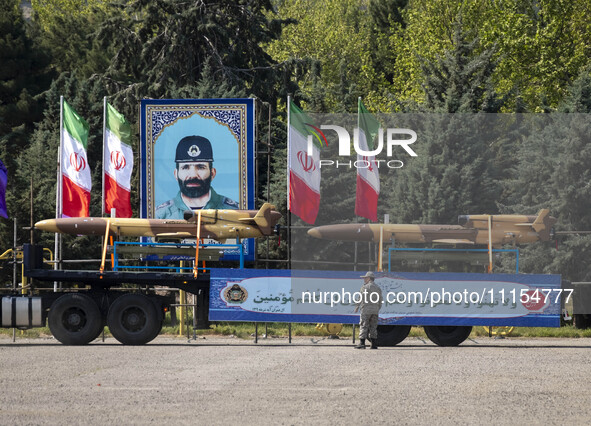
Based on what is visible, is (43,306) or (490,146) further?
(490,146)

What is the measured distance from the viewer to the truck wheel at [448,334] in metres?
26.2

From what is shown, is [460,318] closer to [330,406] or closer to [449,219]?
[449,219]

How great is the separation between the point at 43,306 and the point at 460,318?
9682 mm

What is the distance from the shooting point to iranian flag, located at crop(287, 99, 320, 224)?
30141 millimetres

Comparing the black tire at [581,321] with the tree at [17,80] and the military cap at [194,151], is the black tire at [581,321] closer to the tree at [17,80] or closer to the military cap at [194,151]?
the military cap at [194,151]

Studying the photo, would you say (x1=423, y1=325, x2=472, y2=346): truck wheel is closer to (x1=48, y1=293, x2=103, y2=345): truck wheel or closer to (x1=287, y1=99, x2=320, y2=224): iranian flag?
(x1=287, y1=99, x2=320, y2=224): iranian flag

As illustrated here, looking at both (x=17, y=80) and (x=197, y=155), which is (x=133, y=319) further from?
(x=17, y=80)

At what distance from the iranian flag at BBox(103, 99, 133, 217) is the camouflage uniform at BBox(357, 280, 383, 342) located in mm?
8905

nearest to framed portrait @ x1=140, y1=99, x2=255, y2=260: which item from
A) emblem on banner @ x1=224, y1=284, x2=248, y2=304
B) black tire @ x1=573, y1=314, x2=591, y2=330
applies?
emblem on banner @ x1=224, y1=284, x2=248, y2=304

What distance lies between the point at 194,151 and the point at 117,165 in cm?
233

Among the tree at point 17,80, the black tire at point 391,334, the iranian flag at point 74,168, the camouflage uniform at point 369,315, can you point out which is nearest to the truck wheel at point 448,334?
the black tire at point 391,334

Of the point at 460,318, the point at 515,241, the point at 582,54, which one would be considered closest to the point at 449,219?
the point at 515,241

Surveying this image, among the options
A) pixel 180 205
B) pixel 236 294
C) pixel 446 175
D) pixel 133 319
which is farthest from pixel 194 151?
pixel 446 175

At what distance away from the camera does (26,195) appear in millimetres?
42812
